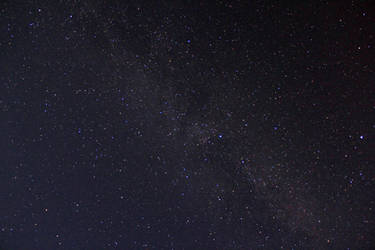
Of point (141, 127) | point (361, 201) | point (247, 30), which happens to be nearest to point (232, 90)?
point (247, 30)

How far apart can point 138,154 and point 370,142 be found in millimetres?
680

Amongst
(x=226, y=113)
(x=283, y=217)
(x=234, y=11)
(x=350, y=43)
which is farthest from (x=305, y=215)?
(x=234, y=11)

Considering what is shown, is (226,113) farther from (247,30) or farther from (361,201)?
(361,201)

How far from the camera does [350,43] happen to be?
0.73 meters

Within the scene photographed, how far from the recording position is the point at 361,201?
0.82 meters

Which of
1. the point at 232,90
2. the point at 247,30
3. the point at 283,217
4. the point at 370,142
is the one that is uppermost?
the point at 247,30

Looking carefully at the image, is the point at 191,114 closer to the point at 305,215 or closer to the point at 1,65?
the point at 305,215

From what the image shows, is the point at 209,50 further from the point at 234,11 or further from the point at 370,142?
the point at 370,142

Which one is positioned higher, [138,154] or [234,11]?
[234,11]

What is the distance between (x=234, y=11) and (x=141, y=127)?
0.42 meters

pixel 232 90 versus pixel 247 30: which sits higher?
pixel 247 30

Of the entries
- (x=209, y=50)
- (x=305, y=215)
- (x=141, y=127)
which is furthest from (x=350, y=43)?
(x=141, y=127)

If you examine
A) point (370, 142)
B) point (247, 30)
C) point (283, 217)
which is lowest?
point (283, 217)

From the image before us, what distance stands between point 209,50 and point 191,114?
19cm
